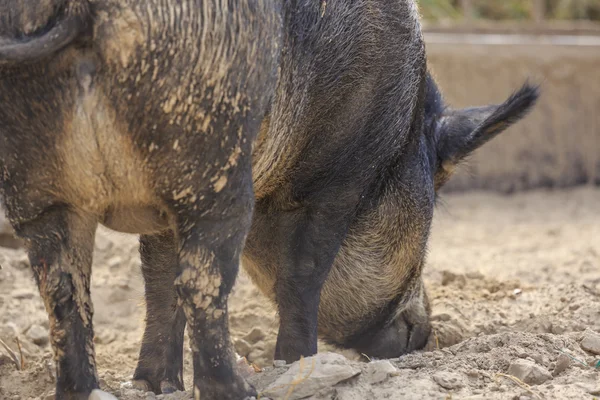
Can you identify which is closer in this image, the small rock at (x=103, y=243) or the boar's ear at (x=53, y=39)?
the boar's ear at (x=53, y=39)

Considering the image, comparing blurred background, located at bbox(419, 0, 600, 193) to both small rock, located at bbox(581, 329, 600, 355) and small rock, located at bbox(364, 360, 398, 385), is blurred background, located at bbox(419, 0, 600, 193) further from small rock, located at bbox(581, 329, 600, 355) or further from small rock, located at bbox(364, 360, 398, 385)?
small rock, located at bbox(364, 360, 398, 385)

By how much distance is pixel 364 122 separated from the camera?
4.62 m

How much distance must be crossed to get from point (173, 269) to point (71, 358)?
1.13 meters

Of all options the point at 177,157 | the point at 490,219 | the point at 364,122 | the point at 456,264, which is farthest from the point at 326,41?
the point at 490,219

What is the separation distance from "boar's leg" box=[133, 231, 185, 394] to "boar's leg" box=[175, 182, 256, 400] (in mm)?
1024

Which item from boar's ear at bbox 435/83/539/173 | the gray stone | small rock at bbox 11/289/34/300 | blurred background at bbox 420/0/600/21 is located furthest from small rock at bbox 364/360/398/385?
blurred background at bbox 420/0/600/21

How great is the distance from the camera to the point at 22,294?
20.7ft

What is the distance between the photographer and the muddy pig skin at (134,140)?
337cm

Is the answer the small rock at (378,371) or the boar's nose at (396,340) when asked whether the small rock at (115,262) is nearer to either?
the boar's nose at (396,340)

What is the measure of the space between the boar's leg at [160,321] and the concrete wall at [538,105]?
5944mm

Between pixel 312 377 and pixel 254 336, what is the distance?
2120mm

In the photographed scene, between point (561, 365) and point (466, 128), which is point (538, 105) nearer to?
point (466, 128)

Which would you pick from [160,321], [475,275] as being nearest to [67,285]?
[160,321]

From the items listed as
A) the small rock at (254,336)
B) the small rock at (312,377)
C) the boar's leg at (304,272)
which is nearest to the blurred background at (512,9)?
the small rock at (254,336)
